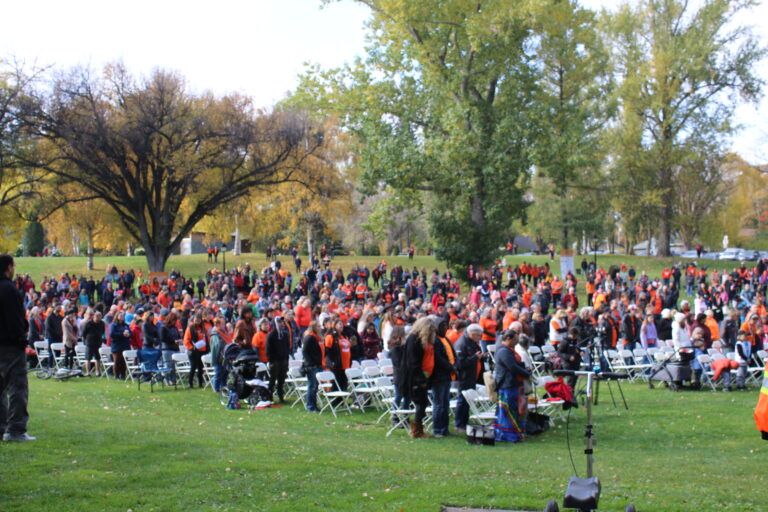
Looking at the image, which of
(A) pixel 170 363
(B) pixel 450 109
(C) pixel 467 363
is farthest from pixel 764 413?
(B) pixel 450 109

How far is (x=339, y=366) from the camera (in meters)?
14.2

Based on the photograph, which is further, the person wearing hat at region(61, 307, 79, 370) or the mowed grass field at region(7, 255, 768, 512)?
the person wearing hat at region(61, 307, 79, 370)

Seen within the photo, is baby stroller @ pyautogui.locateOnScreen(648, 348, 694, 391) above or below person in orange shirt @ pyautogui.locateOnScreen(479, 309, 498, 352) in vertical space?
below

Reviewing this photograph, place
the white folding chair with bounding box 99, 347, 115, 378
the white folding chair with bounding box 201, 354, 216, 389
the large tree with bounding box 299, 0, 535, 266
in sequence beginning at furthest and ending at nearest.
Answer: the large tree with bounding box 299, 0, 535, 266, the white folding chair with bounding box 99, 347, 115, 378, the white folding chair with bounding box 201, 354, 216, 389

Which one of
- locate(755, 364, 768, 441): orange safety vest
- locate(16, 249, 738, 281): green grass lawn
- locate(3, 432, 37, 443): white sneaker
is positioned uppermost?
locate(16, 249, 738, 281): green grass lawn

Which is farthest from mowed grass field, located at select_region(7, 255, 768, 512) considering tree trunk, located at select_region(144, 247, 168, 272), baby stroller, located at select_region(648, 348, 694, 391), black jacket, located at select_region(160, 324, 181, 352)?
tree trunk, located at select_region(144, 247, 168, 272)

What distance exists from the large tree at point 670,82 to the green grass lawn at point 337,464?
37.5 meters

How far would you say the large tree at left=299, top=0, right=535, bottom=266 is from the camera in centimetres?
3356

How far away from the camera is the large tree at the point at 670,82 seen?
4638 cm

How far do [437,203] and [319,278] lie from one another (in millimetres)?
7439

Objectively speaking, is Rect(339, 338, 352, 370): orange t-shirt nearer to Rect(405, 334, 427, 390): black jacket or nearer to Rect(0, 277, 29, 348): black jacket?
Rect(405, 334, 427, 390): black jacket

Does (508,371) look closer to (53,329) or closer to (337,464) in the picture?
(337,464)

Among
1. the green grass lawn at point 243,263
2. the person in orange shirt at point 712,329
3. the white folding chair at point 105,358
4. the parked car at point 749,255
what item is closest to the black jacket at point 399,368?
the white folding chair at point 105,358

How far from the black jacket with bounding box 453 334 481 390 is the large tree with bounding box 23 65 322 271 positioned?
89.6ft
